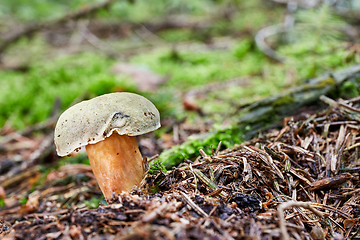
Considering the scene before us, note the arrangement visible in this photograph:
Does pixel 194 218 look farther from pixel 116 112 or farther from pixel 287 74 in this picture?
pixel 287 74

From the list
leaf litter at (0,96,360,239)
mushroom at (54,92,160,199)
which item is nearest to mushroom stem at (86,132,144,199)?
mushroom at (54,92,160,199)

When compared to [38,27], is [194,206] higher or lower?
lower

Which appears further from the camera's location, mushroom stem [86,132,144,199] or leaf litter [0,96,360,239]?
mushroom stem [86,132,144,199]

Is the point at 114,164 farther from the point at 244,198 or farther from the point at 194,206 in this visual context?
the point at 244,198

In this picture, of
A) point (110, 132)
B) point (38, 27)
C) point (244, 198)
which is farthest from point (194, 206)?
point (38, 27)

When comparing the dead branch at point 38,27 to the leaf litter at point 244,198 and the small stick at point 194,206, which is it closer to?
the leaf litter at point 244,198

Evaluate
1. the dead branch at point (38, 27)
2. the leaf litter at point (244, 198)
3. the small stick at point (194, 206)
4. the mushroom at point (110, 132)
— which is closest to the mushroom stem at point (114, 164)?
the mushroom at point (110, 132)

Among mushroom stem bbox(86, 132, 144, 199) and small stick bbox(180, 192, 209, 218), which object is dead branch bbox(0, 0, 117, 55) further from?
small stick bbox(180, 192, 209, 218)
